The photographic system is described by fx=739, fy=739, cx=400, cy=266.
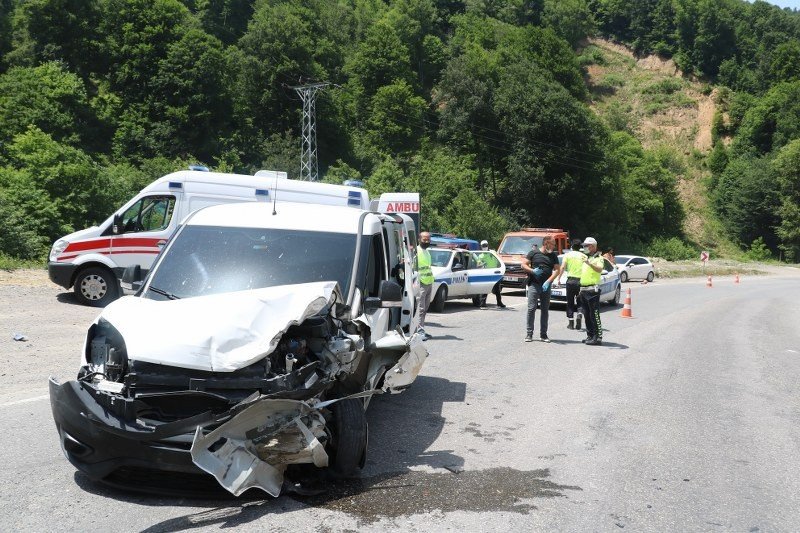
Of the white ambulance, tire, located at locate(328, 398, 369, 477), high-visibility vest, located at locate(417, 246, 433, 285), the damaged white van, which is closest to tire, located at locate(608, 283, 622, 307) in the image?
high-visibility vest, located at locate(417, 246, 433, 285)

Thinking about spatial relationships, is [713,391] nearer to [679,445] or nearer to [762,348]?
[679,445]

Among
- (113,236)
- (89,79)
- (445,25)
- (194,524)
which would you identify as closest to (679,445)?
(194,524)

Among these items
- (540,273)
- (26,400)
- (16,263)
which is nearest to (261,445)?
(26,400)

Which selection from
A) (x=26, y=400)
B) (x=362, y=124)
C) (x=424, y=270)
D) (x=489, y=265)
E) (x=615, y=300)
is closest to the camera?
(x=26, y=400)

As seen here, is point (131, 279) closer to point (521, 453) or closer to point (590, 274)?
point (521, 453)

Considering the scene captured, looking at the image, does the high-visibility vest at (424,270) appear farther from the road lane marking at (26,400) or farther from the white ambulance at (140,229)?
the road lane marking at (26,400)

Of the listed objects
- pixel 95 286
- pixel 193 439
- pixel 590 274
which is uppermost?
pixel 590 274

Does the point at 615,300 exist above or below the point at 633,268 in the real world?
below

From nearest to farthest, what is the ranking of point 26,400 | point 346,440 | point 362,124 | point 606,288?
point 346,440
point 26,400
point 606,288
point 362,124

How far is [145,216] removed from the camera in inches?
626

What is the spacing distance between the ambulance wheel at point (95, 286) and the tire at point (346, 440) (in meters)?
11.9

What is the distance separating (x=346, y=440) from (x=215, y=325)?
49.6 inches

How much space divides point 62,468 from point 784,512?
5.24 m

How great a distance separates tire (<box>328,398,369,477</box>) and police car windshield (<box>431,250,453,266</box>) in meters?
14.5
